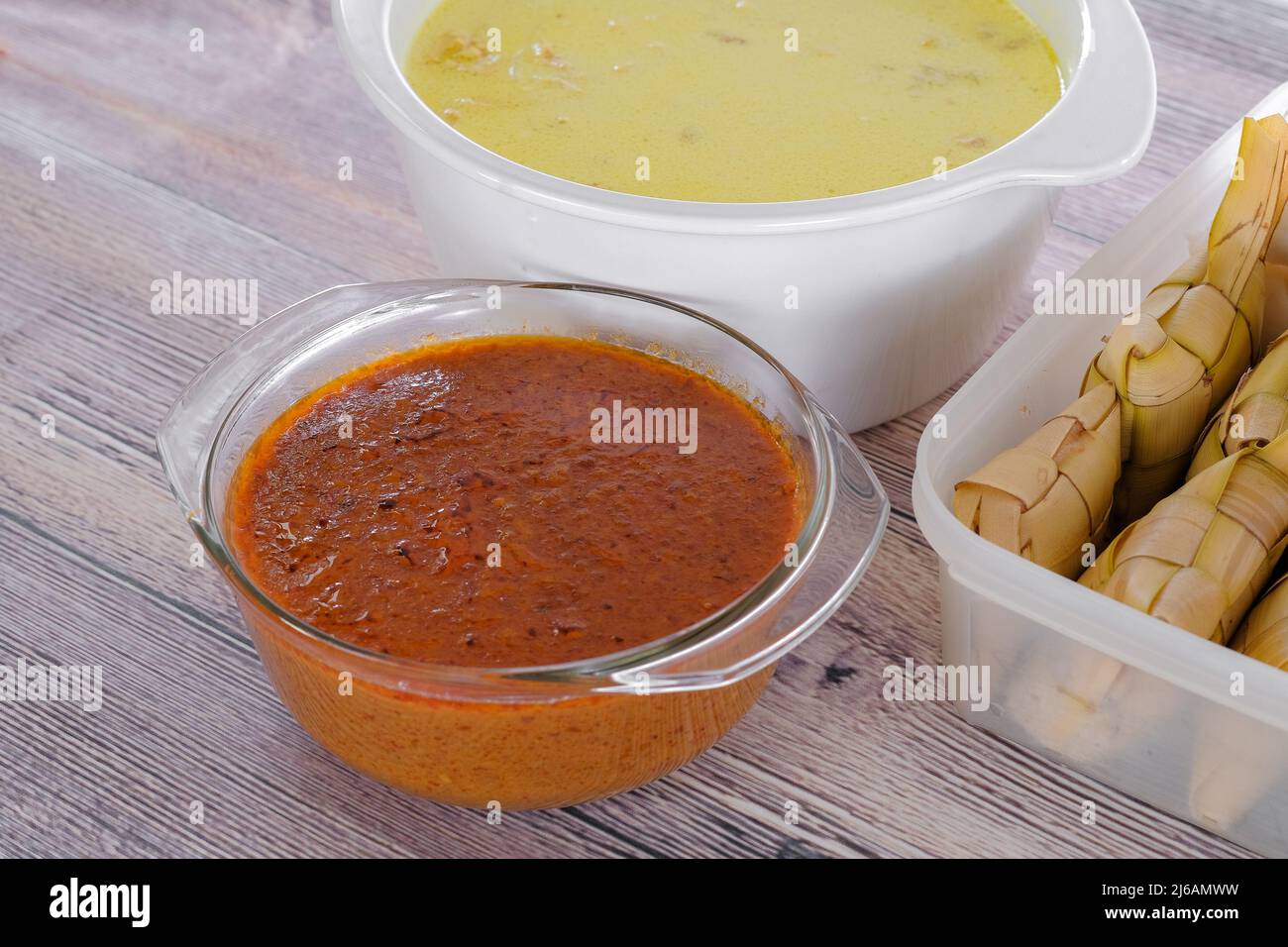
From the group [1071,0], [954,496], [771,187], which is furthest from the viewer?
[1071,0]

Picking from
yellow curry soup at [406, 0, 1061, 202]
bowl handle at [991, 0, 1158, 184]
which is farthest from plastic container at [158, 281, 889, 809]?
bowl handle at [991, 0, 1158, 184]

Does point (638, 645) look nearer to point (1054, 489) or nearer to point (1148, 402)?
point (1054, 489)

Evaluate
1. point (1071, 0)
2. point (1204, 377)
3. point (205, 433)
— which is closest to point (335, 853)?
point (205, 433)

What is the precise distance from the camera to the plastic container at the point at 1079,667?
0.73 meters

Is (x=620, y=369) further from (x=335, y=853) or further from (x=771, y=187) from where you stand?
(x=335, y=853)

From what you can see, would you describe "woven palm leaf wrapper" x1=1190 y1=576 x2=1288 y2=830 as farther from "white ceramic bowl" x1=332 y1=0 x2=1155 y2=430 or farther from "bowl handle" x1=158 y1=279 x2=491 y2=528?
"bowl handle" x1=158 y1=279 x2=491 y2=528

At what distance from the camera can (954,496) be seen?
829mm

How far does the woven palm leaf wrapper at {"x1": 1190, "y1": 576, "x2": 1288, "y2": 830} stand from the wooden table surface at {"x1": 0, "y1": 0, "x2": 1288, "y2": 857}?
0.04 m

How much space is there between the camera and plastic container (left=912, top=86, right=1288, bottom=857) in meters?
0.73

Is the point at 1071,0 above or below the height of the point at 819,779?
above

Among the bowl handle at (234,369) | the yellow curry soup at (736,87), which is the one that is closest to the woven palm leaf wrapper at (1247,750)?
the yellow curry soup at (736,87)

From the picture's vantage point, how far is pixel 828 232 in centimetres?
86

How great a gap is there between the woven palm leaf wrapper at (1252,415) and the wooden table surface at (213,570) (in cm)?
21

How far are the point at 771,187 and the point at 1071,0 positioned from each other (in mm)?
307
